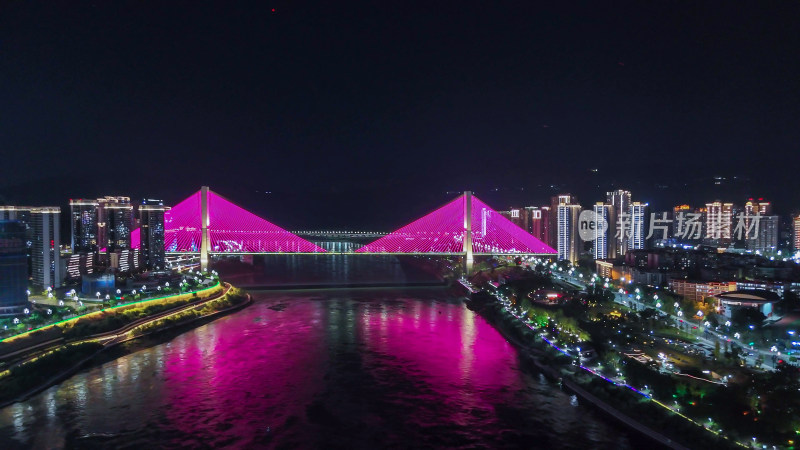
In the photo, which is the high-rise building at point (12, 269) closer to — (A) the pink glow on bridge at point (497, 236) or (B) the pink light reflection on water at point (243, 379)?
(B) the pink light reflection on water at point (243, 379)

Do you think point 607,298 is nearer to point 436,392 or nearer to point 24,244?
point 436,392

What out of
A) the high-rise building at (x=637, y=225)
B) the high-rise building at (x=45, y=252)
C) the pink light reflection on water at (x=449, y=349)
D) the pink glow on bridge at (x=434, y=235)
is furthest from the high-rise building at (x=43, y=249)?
the high-rise building at (x=637, y=225)

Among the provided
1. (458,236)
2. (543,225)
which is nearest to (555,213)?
(543,225)

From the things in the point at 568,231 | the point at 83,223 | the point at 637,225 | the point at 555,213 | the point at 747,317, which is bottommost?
the point at 747,317

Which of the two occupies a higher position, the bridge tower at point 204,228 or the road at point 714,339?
the bridge tower at point 204,228

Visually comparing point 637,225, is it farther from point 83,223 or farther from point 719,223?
point 83,223

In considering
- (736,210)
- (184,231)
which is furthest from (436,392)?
(736,210)
